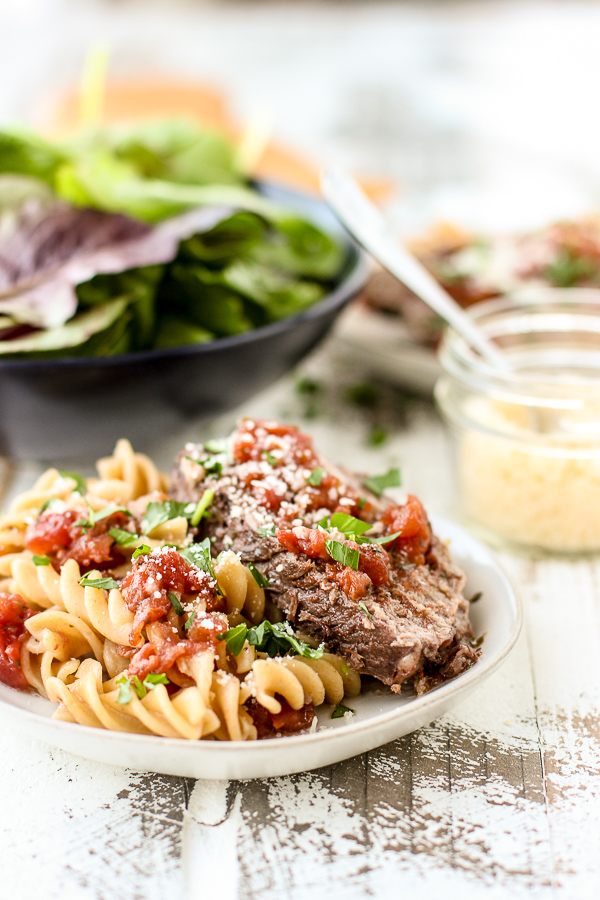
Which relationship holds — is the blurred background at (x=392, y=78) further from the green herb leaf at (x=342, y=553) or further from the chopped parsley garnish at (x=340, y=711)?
the chopped parsley garnish at (x=340, y=711)

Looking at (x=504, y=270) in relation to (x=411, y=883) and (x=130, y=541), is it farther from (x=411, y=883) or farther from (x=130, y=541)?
(x=411, y=883)

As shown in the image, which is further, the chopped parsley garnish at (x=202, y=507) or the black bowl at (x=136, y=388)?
the black bowl at (x=136, y=388)

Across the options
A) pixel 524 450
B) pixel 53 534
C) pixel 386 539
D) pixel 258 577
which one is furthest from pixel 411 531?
pixel 53 534

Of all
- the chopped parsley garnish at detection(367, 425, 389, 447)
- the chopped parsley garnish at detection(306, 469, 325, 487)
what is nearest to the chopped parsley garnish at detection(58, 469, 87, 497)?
the chopped parsley garnish at detection(306, 469, 325, 487)

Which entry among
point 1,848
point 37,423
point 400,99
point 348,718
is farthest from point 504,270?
point 400,99

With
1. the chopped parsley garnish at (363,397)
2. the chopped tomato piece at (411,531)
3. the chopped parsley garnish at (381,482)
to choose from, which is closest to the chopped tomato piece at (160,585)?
the chopped tomato piece at (411,531)

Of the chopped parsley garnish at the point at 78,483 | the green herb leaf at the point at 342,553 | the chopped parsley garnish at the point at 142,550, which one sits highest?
the green herb leaf at the point at 342,553

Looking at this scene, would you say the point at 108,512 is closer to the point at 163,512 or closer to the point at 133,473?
the point at 163,512
